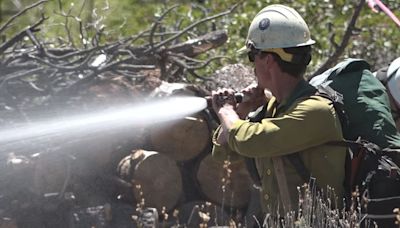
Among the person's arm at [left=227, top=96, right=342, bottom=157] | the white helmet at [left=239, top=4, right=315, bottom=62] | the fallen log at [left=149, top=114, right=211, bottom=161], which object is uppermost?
the white helmet at [left=239, top=4, right=315, bottom=62]

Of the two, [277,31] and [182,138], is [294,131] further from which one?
[182,138]

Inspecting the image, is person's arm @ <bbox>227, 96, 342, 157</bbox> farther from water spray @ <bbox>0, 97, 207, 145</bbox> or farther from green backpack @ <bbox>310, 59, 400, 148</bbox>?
water spray @ <bbox>0, 97, 207, 145</bbox>

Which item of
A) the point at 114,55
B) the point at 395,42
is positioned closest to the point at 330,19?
the point at 395,42

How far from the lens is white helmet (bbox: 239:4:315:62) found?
357 centimetres

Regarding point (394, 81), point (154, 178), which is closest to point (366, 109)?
point (394, 81)

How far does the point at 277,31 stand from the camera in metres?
3.57

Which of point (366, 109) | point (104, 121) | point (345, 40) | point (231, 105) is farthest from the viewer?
point (345, 40)

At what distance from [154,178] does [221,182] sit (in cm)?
41

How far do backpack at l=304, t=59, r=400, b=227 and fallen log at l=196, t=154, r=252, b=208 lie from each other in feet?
5.02

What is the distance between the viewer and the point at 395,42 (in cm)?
749

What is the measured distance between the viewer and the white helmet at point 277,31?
357 centimetres

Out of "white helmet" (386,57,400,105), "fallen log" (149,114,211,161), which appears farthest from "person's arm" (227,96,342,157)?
"fallen log" (149,114,211,161)

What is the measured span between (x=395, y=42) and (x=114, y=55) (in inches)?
109

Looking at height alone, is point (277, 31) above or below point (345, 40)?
above
